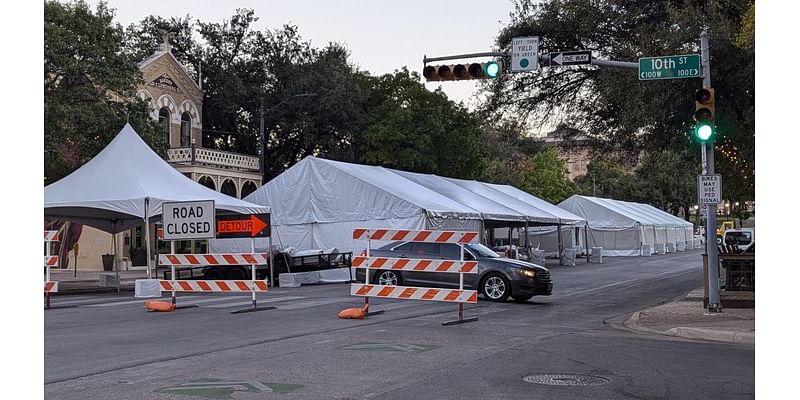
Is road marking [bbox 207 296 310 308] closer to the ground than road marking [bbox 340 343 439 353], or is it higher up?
higher up

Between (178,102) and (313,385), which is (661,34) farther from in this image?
(178,102)

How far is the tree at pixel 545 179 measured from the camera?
82.5 m

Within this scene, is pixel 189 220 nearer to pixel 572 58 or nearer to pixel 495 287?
pixel 495 287

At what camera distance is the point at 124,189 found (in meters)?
23.8

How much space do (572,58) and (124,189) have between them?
12.4 m

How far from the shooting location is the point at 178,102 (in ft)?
154

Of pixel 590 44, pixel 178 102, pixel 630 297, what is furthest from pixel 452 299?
pixel 178 102

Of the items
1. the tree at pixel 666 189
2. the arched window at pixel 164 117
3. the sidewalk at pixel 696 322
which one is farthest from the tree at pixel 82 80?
the tree at pixel 666 189

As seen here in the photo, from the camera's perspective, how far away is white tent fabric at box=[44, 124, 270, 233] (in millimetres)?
23250

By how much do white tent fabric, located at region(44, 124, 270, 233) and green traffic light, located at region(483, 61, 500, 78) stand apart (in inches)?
375

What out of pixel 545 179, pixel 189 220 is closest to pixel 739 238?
pixel 189 220

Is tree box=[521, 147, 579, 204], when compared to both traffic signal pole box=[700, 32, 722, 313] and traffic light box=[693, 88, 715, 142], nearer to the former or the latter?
traffic signal pole box=[700, 32, 722, 313]

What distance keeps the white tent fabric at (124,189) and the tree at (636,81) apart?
9194 millimetres

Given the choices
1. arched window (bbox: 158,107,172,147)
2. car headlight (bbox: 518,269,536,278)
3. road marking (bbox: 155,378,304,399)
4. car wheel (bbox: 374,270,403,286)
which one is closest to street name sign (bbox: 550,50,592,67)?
car headlight (bbox: 518,269,536,278)
